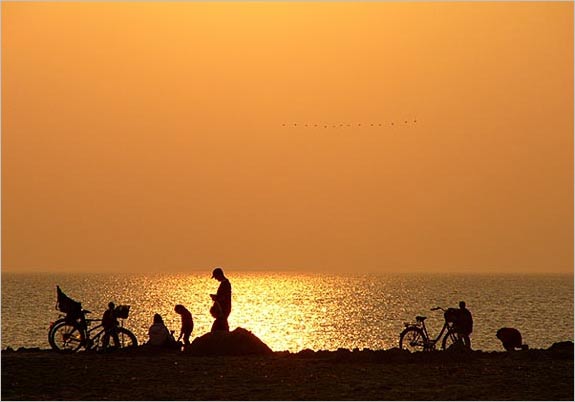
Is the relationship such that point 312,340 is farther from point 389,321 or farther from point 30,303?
point 30,303

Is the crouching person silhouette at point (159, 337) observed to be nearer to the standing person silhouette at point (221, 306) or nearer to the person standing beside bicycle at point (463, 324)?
the standing person silhouette at point (221, 306)

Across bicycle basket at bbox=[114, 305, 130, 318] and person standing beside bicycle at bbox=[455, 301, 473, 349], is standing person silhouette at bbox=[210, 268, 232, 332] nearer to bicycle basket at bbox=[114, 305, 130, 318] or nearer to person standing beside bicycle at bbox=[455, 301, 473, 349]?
bicycle basket at bbox=[114, 305, 130, 318]

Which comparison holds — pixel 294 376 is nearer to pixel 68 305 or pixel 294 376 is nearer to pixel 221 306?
pixel 221 306

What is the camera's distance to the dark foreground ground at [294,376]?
2312 centimetres

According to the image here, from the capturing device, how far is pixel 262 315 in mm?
157250

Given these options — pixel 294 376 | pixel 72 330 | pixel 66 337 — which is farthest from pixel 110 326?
pixel 294 376

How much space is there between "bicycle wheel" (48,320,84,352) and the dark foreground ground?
42.8 inches

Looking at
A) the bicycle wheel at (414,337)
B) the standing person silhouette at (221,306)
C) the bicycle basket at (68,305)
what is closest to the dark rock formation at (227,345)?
the standing person silhouette at (221,306)

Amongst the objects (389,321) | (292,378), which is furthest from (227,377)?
(389,321)

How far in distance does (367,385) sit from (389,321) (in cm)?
11649

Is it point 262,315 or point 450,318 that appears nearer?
point 450,318

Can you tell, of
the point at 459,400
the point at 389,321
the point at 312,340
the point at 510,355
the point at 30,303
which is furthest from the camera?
the point at 30,303

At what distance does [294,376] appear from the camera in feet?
83.2

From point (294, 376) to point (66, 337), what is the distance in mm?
8096
